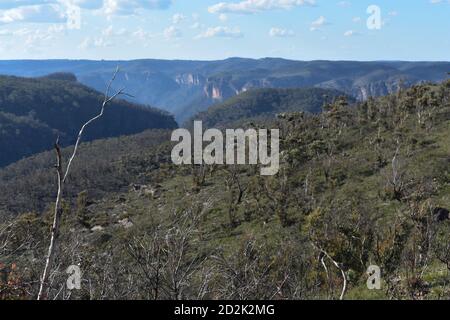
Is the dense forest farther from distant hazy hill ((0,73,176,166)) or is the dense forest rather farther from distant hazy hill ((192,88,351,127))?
distant hazy hill ((192,88,351,127))

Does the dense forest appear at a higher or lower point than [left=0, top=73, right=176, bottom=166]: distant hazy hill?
higher

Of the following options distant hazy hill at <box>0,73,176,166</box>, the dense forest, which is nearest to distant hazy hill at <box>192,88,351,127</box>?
distant hazy hill at <box>0,73,176,166</box>

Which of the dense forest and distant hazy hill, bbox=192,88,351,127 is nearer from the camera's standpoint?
the dense forest

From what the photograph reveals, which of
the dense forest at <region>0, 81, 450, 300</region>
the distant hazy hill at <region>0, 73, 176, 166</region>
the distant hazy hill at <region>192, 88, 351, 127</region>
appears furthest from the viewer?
the distant hazy hill at <region>192, 88, 351, 127</region>

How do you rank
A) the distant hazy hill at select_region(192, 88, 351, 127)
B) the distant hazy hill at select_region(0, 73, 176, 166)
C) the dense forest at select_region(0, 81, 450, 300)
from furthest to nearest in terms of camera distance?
the distant hazy hill at select_region(192, 88, 351, 127)
the distant hazy hill at select_region(0, 73, 176, 166)
the dense forest at select_region(0, 81, 450, 300)

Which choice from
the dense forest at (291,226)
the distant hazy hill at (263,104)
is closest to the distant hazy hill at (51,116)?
the distant hazy hill at (263,104)

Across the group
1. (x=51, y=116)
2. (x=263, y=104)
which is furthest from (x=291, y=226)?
(x=263, y=104)

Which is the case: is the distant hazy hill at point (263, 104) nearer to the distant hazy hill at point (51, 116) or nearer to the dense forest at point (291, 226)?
the distant hazy hill at point (51, 116)

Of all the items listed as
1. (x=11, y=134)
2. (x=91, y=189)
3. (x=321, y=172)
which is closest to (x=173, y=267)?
(x=321, y=172)
